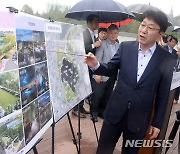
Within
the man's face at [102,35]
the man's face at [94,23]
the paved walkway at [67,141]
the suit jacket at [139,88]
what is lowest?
the paved walkway at [67,141]

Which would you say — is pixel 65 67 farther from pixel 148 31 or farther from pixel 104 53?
pixel 104 53

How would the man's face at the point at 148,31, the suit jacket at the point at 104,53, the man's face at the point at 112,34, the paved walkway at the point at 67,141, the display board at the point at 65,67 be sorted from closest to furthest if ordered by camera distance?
the display board at the point at 65,67 → the man's face at the point at 148,31 → the paved walkway at the point at 67,141 → the suit jacket at the point at 104,53 → the man's face at the point at 112,34

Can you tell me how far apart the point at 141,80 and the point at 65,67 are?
2.13ft

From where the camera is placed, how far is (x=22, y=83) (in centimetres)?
135

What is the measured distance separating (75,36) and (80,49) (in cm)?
16

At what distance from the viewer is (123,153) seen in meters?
2.38

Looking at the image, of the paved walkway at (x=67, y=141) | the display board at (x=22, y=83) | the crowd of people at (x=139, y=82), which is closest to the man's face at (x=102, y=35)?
the paved walkway at (x=67, y=141)

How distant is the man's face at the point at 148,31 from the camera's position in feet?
6.62

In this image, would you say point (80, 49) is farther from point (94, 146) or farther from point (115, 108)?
point (94, 146)

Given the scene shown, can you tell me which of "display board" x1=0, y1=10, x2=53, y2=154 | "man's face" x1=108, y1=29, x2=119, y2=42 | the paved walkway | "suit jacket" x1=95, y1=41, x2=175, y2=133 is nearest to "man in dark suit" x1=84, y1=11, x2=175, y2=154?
"suit jacket" x1=95, y1=41, x2=175, y2=133

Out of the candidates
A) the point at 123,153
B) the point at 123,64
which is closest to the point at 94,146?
the point at 123,153

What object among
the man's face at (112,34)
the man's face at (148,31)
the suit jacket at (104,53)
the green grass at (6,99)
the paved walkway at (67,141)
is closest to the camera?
the green grass at (6,99)

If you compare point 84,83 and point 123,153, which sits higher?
point 84,83

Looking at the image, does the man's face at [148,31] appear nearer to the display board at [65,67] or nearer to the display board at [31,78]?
the display board at [65,67]
